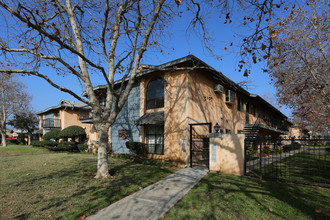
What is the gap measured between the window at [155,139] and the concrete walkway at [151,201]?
15.1 ft

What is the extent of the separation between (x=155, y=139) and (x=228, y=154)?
5418 millimetres

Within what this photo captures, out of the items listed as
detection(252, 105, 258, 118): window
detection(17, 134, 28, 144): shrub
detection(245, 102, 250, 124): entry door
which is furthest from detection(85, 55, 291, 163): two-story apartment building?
detection(17, 134, 28, 144): shrub

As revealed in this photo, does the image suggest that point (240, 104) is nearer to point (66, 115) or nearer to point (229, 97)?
point (229, 97)

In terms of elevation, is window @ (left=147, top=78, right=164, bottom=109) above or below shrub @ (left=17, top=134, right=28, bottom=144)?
above

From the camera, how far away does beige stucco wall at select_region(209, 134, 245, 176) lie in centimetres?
783

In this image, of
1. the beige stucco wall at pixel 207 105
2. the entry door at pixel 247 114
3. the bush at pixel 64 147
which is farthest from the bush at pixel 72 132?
the entry door at pixel 247 114

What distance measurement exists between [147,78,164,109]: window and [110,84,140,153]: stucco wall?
115 cm

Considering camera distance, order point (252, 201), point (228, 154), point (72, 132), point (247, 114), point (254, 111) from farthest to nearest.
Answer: point (254, 111) → point (72, 132) → point (247, 114) → point (228, 154) → point (252, 201)

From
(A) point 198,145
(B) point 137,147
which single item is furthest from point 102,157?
(A) point 198,145

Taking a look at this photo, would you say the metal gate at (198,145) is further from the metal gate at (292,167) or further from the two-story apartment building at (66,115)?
the two-story apartment building at (66,115)

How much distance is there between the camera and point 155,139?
1212cm

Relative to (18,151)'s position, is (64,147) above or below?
above

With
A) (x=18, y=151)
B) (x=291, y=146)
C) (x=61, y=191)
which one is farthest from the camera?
(x=291, y=146)

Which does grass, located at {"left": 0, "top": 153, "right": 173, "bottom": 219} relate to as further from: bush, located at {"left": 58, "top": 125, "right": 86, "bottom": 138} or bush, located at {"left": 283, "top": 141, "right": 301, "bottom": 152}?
bush, located at {"left": 58, "top": 125, "right": 86, "bottom": 138}
